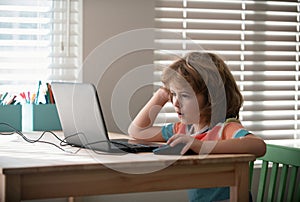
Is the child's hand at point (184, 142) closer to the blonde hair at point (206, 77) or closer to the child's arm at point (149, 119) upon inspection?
the blonde hair at point (206, 77)

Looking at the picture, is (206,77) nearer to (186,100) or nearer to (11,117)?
(186,100)

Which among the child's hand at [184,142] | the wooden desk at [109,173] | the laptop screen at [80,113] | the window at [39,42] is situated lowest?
the wooden desk at [109,173]

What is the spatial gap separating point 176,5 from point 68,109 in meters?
1.18

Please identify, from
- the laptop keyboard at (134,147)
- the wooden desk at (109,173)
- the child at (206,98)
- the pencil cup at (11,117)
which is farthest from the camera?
the pencil cup at (11,117)

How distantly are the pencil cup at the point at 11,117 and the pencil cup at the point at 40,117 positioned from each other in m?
0.04

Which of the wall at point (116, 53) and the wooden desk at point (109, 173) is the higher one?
the wall at point (116, 53)

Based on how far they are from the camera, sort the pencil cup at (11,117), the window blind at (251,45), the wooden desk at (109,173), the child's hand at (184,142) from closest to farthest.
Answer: the wooden desk at (109,173) < the child's hand at (184,142) < the pencil cup at (11,117) < the window blind at (251,45)

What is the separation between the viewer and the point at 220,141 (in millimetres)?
1913

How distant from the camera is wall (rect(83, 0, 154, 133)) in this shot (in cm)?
294

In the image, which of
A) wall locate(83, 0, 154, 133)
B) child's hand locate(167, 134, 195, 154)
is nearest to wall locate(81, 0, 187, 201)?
wall locate(83, 0, 154, 133)

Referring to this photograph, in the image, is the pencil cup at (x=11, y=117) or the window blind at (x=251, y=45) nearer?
the pencil cup at (x=11, y=117)

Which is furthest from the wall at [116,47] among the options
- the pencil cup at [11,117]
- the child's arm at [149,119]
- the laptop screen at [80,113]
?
the laptop screen at [80,113]

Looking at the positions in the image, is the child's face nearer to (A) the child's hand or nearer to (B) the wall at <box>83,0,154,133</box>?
(A) the child's hand

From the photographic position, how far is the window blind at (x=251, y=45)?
3105 mm
